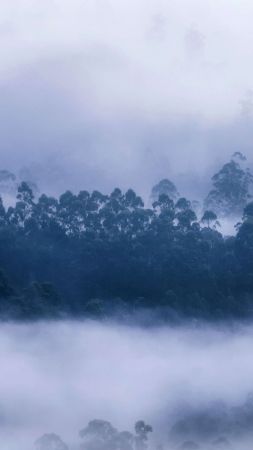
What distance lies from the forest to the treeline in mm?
56

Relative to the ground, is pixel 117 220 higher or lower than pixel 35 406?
higher

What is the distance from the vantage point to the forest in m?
67.1

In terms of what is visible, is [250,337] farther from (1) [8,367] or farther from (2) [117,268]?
(1) [8,367]

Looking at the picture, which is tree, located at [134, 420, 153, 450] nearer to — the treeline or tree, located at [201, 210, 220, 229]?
the treeline

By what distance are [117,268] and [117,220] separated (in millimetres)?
3554

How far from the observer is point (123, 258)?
69.0 meters

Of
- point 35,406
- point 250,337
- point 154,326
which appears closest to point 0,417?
point 35,406

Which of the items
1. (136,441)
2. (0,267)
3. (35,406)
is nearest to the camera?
(136,441)

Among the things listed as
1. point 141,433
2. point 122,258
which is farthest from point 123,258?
point 141,433

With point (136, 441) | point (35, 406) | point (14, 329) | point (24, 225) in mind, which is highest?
point (24, 225)

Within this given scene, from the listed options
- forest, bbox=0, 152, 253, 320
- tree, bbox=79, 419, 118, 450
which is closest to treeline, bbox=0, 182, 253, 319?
forest, bbox=0, 152, 253, 320

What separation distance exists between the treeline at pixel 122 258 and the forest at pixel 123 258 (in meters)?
0.06

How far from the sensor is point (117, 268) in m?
68.5

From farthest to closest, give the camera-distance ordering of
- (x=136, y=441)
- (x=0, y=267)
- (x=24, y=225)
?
(x=24, y=225)
(x=0, y=267)
(x=136, y=441)
